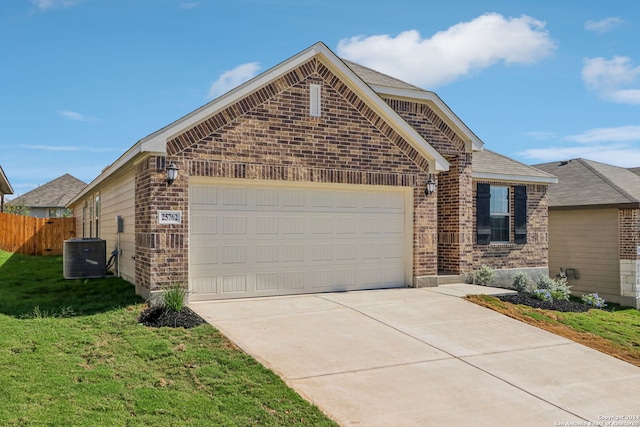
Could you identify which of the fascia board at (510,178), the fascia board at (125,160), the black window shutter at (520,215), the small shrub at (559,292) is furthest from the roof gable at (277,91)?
the black window shutter at (520,215)

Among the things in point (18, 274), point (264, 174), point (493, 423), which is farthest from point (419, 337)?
point (18, 274)

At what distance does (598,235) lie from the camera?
1856cm

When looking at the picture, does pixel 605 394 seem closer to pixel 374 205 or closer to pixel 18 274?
pixel 374 205

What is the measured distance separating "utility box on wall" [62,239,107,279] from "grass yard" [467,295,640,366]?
8.97m

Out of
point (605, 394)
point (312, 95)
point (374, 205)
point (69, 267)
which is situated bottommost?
point (605, 394)

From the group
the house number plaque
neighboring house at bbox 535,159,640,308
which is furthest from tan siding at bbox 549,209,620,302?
the house number plaque

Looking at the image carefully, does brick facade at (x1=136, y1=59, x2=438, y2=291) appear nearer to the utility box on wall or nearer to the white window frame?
the utility box on wall

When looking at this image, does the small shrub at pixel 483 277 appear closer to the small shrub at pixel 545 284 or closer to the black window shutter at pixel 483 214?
the small shrub at pixel 545 284

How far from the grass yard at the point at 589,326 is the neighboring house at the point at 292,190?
241 centimetres

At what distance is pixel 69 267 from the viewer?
517 inches

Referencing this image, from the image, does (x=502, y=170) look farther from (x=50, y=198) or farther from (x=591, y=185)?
(x=50, y=198)

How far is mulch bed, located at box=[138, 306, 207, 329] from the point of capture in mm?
8672

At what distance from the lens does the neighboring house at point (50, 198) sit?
39.8 meters

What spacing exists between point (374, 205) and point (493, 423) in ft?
24.0
